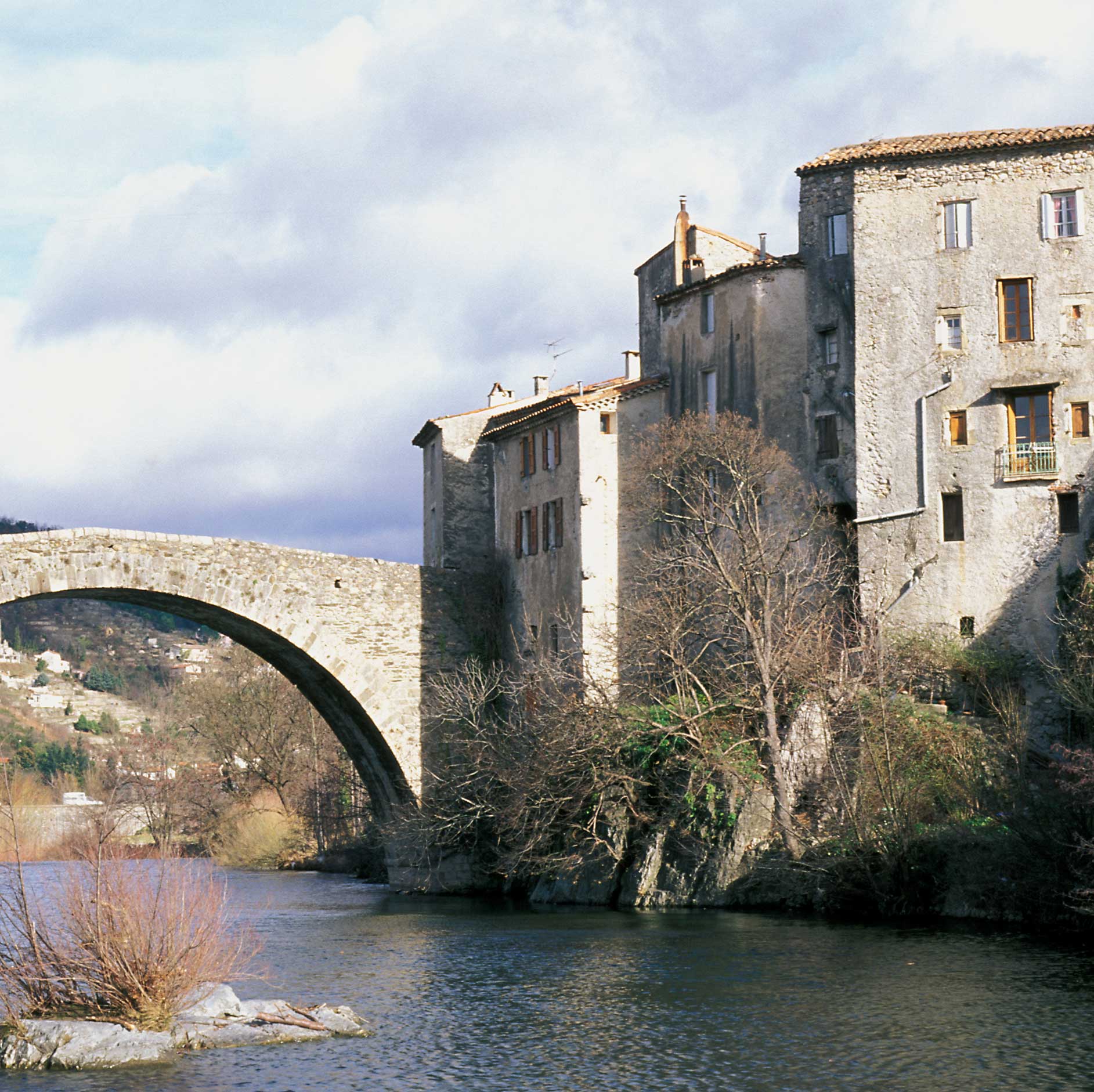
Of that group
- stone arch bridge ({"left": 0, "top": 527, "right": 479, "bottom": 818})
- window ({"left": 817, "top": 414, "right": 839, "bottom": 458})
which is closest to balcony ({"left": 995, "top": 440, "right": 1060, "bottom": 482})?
window ({"left": 817, "top": 414, "right": 839, "bottom": 458})

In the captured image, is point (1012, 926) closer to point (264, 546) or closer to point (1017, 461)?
point (1017, 461)

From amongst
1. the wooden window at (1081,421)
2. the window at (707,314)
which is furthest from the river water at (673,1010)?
the window at (707,314)

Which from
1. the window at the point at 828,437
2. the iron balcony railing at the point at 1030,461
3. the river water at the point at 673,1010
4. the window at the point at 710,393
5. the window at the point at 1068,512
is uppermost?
the window at the point at 710,393

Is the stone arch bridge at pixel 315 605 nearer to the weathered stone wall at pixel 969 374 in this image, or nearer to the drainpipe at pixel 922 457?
the weathered stone wall at pixel 969 374

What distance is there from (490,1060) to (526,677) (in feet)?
67.7

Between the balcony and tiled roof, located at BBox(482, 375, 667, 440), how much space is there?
8557 mm

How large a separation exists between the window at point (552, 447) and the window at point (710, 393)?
3.55 meters

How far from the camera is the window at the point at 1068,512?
35375 millimetres

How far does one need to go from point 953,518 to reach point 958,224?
642 cm

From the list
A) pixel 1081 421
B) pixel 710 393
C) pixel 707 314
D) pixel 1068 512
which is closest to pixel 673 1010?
pixel 1068 512

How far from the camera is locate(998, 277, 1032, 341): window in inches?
1421

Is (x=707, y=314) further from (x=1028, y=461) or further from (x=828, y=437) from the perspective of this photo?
(x=1028, y=461)

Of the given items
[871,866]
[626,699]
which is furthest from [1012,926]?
[626,699]

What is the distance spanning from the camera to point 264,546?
3688 centimetres
